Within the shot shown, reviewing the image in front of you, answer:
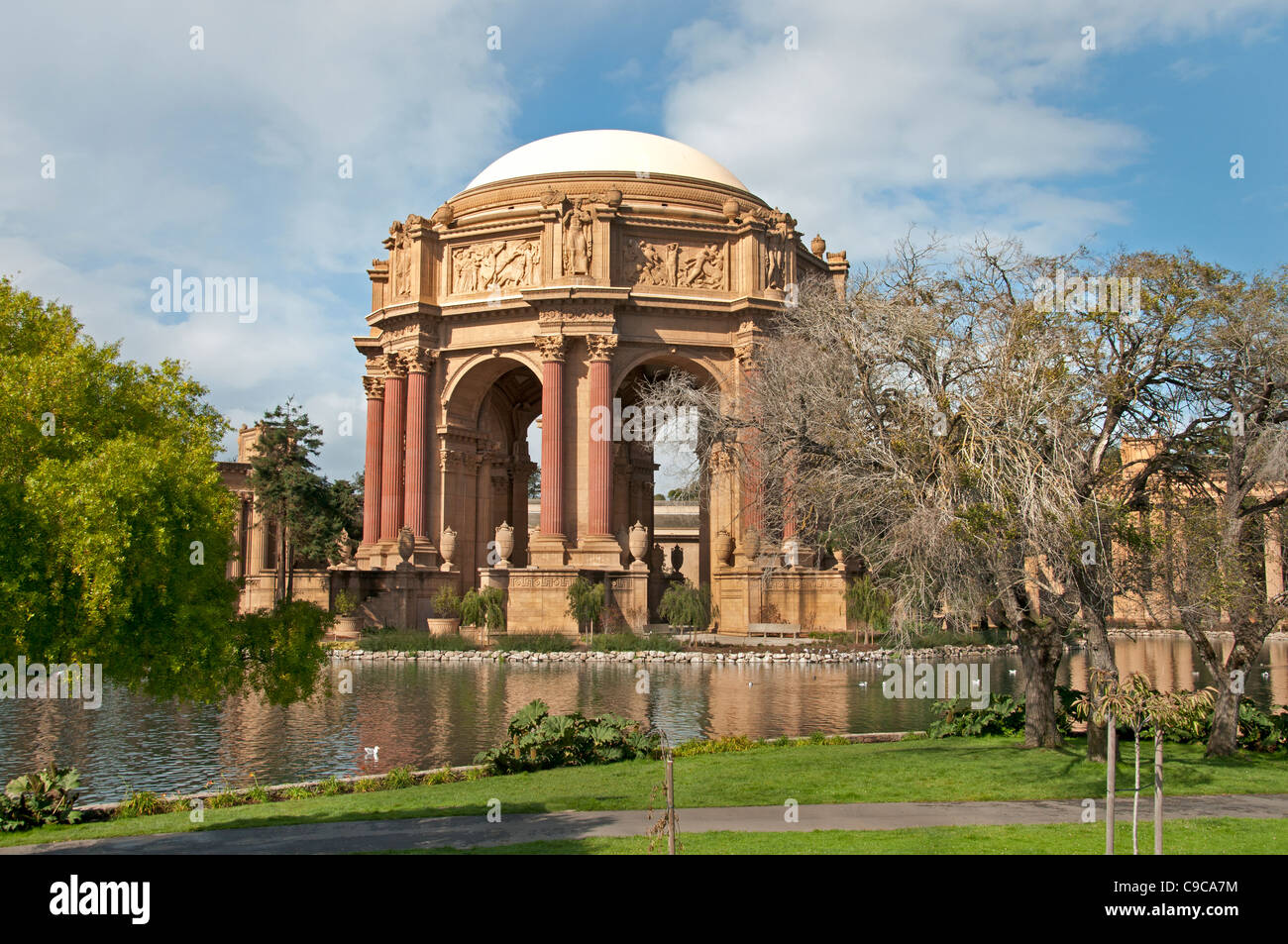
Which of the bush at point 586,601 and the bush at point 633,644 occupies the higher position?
the bush at point 586,601

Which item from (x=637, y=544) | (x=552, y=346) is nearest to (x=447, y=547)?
(x=637, y=544)

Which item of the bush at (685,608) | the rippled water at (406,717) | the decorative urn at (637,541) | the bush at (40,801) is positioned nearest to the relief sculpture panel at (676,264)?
the decorative urn at (637,541)

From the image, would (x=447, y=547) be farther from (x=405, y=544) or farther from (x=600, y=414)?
(x=600, y=414)

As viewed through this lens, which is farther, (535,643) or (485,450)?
(485,450)

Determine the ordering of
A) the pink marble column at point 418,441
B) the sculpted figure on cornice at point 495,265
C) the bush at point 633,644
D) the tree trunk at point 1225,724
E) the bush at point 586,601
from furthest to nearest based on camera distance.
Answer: the pink marble column at point 418,441
the sculpted figure on cornice at point 495,265
the bush at point 586,601
the bush at point 633,644
the tree trunk at point 1225,724

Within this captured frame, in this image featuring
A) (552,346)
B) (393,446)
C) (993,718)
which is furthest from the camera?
(393,446)

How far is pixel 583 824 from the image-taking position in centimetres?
1060

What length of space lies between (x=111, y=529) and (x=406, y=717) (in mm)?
11792

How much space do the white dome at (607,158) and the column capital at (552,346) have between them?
9303 millimetres

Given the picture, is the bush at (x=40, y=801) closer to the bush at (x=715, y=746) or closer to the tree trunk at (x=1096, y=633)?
the bush at (x=715, y=746)

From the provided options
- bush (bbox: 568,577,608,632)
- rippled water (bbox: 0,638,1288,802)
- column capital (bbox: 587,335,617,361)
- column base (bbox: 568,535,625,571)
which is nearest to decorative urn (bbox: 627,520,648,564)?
column base (bbox: 568,535,625,571)

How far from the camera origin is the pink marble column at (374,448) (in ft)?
172
